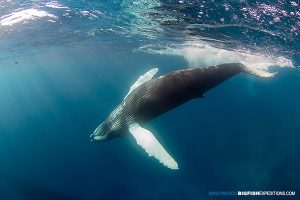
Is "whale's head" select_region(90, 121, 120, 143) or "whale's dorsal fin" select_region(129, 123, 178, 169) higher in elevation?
"whale's dorsal fin" select_region(129, 123, 178, 169)

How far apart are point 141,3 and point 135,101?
31.2 ft

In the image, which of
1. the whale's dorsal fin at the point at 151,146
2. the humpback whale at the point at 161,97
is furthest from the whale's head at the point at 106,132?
the whale's dorsal fin at the point at 151,146

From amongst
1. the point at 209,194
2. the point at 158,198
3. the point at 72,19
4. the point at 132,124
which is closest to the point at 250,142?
the point at 209,194

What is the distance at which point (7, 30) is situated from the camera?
76.3 ft

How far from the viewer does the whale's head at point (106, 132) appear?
6898 mm

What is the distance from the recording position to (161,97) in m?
5.60

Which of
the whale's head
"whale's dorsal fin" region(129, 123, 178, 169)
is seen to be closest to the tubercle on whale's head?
the whale's head

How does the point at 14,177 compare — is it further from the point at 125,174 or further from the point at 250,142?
the point at 250,142

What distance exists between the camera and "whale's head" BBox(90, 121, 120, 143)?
6898 millimetres

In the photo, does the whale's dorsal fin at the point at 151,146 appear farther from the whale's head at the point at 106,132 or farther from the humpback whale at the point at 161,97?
the whale's head at the point at 106,132

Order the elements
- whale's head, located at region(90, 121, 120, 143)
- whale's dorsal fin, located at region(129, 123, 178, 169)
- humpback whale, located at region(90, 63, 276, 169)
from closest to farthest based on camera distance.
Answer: humpback whale, located at region(90, 63, 276, 169) < whale's dorsal fin, located at region(129, 123, 178, 169) < whale's head, located at region(90, 121, 120, 143)

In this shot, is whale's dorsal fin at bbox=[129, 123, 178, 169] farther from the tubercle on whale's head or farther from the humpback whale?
the tubercle on whale's head

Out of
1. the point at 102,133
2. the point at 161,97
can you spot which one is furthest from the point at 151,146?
the point at 102,133

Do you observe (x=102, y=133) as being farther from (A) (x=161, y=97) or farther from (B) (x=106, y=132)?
(A) (x=161, y=97)
